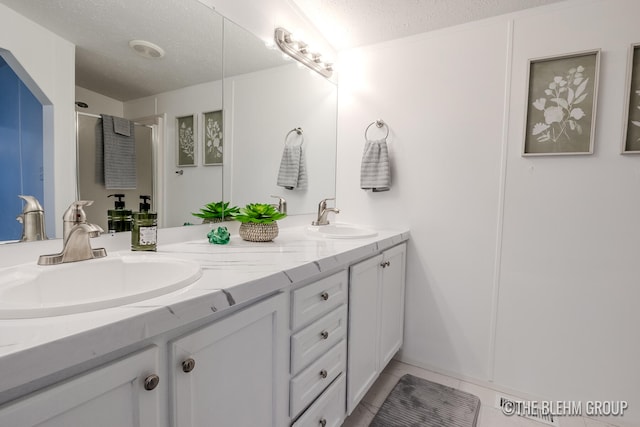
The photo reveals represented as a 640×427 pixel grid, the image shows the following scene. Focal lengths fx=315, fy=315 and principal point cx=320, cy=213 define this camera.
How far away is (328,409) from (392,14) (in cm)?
190

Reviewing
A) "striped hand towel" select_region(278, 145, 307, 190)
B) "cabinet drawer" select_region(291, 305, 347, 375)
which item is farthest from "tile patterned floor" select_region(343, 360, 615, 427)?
"striped hand towel" select_region(278, 145, 307, 190)

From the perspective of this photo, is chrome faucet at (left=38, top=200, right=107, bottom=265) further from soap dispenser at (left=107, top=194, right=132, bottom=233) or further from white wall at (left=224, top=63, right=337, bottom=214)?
white wall at (left=224, top=63, right=337, bottom=214)

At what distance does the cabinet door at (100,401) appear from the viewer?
0.43 m

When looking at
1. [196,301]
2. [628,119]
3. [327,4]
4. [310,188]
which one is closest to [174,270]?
[196,301]

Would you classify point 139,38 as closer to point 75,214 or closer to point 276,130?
point 75,214

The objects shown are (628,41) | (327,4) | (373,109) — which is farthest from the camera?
(373,109)

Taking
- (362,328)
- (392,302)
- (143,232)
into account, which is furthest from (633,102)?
(143,232)

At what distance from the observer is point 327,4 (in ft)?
5.40

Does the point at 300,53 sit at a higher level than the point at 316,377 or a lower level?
higher

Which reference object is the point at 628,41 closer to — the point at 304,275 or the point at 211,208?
the point at 304,275

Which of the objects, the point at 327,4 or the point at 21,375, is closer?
the point at 21,375

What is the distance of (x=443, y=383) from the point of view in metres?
1.77

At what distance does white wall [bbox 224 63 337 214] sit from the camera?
1527 mm

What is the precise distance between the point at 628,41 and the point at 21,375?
7.31ft
